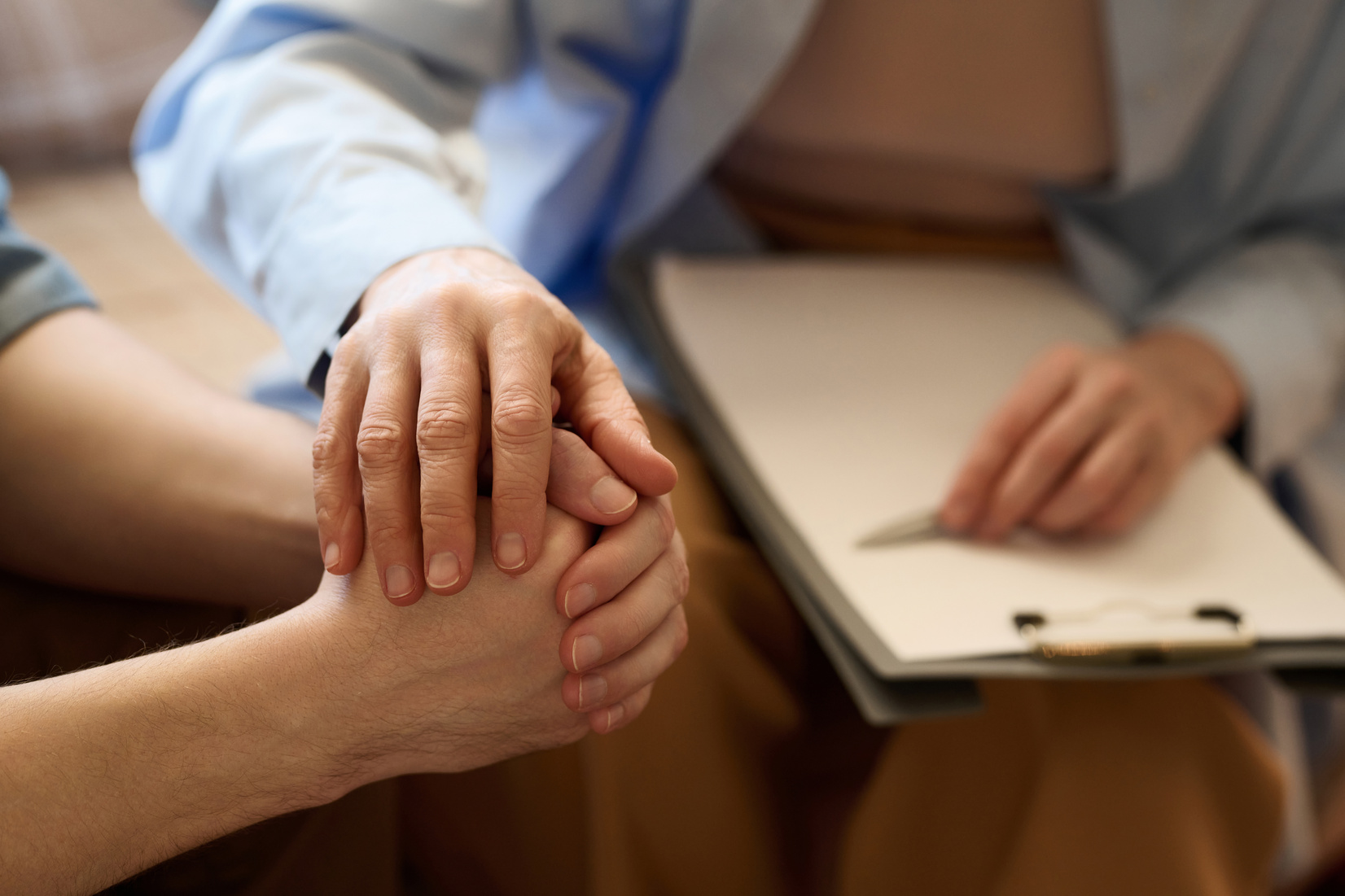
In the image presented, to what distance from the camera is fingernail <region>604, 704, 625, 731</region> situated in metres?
0.39

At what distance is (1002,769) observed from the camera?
1.77 feet

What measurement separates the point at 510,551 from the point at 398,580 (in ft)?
0.14

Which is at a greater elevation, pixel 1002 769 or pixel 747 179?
A: pixel 747 179

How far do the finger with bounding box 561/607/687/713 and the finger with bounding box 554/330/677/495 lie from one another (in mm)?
60

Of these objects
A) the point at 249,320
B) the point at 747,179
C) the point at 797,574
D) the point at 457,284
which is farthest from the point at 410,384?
the point at 249,320

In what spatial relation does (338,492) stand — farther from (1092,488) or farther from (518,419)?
(1092,488)

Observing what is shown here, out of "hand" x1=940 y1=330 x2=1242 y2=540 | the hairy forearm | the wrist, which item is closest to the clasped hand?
the hairy forearm

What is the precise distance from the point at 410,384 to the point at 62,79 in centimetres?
112

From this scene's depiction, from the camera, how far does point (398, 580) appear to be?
0.36 meters

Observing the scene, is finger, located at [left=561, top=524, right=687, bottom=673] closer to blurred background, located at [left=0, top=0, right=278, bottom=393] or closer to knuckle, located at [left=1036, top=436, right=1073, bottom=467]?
knuckle, located at [left=1036, top=436, right=1073, bottom=467]

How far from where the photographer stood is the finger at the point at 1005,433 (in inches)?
20.9

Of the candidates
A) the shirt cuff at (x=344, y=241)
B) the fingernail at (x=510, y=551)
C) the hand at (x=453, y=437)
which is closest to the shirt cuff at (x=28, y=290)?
the shirt cuff at (x=344, y=241)

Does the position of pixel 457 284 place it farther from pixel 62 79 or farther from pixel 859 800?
pixel 62 79

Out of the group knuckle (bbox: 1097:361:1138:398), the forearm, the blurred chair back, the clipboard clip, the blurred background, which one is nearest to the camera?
the forearm
